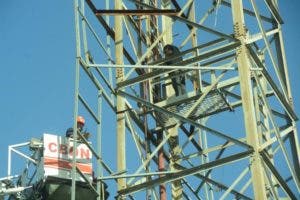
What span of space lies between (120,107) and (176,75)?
1.75 m

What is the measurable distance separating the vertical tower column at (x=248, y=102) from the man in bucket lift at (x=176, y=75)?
2.33 metres

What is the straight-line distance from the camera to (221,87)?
18.9 metres

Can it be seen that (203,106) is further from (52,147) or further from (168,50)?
(52,147)

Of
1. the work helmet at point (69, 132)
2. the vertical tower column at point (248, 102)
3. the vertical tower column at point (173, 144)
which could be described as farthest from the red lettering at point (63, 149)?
the vertical tower column at point (248, 102)

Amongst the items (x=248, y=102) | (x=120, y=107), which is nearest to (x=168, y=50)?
(x=120, y=107)

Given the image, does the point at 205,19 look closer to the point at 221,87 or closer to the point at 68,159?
the point at 221,87

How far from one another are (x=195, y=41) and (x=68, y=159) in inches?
192

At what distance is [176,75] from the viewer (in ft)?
65.1

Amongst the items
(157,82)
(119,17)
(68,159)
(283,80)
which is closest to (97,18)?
(119,17)

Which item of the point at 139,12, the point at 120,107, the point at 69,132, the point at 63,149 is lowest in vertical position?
the point at 63,149

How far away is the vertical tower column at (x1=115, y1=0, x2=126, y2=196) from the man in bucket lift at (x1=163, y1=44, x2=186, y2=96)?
1.21 meters

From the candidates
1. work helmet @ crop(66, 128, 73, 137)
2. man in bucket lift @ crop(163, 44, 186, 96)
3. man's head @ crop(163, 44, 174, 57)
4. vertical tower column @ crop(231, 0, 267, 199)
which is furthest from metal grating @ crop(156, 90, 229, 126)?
work helmet @ crop(66, 128, 73, 137)

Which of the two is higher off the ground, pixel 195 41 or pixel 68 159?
pixel 195 41

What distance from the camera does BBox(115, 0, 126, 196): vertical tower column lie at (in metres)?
18.3
